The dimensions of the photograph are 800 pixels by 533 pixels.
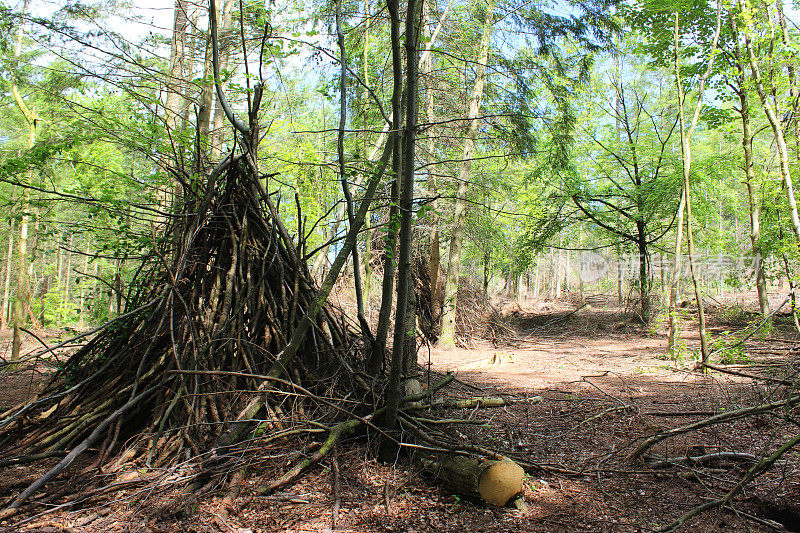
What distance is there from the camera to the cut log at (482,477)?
273cm

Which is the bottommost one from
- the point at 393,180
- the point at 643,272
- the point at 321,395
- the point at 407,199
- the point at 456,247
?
the point at 321,395

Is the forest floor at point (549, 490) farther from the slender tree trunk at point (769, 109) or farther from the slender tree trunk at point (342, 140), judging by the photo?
the slender tree trunk at point (769, 109)

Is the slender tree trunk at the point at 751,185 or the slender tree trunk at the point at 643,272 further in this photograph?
the slender tree trunk at the point at 643,272

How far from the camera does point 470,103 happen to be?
10.1 metres

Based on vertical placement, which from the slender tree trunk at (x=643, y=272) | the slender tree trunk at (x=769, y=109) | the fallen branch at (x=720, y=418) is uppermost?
the slender tree trunk at (x=769, y=109)

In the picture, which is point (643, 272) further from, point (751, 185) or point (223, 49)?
point (223, 49)

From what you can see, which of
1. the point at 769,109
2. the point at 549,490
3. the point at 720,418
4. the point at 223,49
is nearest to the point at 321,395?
the point at 549,490

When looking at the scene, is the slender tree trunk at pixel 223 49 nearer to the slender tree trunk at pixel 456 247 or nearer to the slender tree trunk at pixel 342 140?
the slender tree trunk at pixel 342 140

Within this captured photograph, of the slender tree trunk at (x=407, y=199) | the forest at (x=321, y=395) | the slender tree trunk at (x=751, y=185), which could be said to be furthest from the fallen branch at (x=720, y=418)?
the slender tree trunk at (x=751, y=185)

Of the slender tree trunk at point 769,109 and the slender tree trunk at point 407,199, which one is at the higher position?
the slender tree trunk at point 769,109

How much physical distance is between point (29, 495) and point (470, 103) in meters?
9.94

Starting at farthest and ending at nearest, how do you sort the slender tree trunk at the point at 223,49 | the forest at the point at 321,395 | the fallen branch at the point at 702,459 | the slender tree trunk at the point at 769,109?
the slender tree trunk at the point at 223,49 < the slender tree trunk at the point at 769,109 < the fallen branch at the point at 702,459 < the forest at the point at 321,395

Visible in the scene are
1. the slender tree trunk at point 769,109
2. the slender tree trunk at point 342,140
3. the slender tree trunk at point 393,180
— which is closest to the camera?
the slender tree trunk at point 393,180

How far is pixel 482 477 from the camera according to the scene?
2785mm
